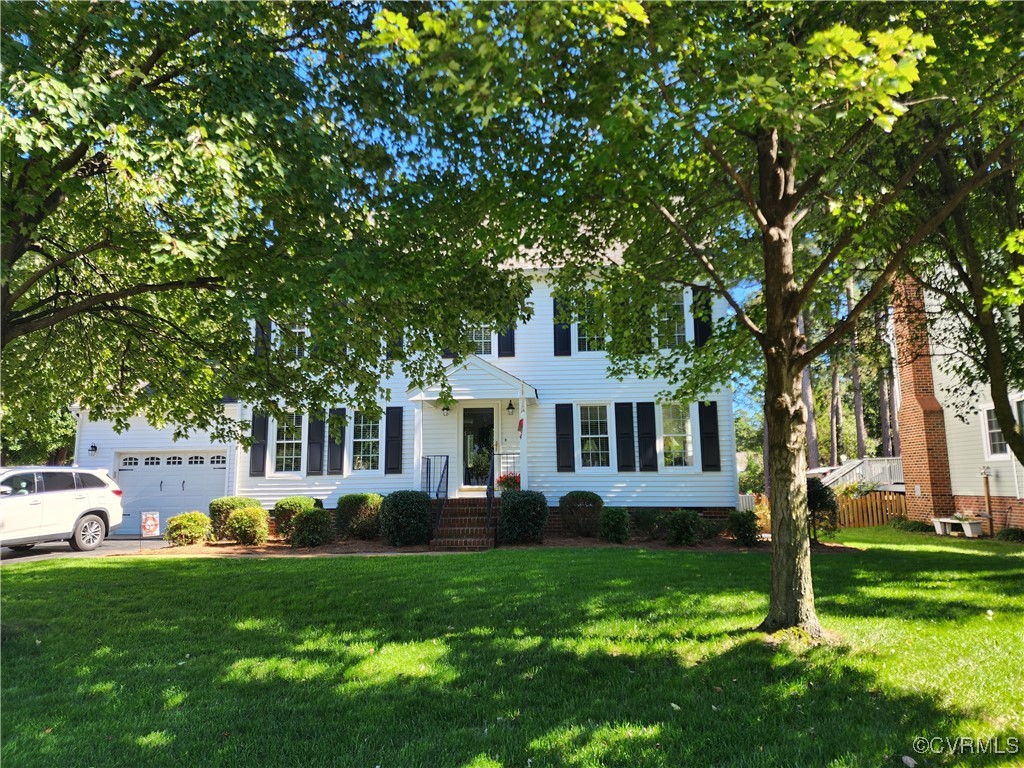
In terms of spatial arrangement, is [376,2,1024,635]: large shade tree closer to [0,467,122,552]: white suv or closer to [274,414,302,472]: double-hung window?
[274,414,302,472]: double-hung window

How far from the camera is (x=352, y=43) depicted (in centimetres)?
645

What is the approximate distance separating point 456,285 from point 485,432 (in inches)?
380

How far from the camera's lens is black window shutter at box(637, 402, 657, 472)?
15508 millimetres

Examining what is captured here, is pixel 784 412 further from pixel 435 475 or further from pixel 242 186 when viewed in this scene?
pixel 435 475

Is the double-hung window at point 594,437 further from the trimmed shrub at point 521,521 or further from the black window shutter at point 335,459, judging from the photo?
the black window shutter at point 335,459

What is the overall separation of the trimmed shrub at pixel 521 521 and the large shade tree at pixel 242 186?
19.2ft

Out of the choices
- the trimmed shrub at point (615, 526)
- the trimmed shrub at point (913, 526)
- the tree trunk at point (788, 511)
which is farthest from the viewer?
the trimmed shrub at point (913, 526)

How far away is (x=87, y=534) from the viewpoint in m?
13.1

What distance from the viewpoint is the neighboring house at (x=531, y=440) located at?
15.4 m

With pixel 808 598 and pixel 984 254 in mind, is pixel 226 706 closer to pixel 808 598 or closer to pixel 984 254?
pixel 808 598

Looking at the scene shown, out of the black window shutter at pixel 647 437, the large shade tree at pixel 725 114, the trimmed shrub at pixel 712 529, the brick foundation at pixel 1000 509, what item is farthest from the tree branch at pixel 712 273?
the brick foundation at pixel 1000 509

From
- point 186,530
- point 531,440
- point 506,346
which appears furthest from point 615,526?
point 186,530

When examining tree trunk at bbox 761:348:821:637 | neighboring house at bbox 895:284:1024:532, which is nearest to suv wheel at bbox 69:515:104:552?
tree trunk at bbox 761:348:821:637

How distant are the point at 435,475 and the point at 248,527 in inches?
174
